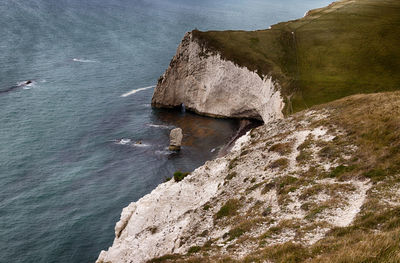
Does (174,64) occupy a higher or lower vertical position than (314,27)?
lower

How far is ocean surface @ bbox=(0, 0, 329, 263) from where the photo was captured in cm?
5188

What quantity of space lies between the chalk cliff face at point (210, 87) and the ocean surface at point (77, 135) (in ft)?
12.4

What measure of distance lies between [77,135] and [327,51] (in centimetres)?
6528

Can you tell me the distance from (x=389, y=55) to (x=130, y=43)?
10488 cm

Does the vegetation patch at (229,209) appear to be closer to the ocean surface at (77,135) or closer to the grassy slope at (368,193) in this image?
the grassy slope at (368,193)

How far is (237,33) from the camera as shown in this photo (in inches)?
3848

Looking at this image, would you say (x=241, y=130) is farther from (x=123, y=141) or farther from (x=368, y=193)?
(x=368, y=193)

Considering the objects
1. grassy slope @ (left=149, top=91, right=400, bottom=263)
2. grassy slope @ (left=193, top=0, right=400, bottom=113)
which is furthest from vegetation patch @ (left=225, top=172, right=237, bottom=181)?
grassy slope @ (left=193, top=0, right=400, bottom=113)

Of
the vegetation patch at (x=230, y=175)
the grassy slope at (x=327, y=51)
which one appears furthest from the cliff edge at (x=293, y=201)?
the grassy slope at (x=327, y=51)

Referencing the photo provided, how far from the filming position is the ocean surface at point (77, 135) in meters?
51.9

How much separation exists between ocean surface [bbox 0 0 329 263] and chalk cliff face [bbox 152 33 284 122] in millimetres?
3773

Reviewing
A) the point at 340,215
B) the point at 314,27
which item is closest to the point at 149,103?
the point at 314,27

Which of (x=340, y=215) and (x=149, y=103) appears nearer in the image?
(x=340, y=215)

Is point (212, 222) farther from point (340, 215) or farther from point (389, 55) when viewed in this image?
point (389, 55)
